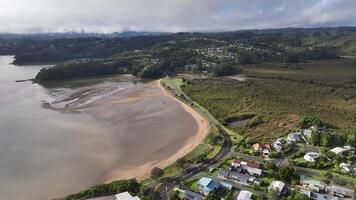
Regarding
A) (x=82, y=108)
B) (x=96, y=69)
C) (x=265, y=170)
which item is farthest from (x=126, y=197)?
(x=96, y=69)

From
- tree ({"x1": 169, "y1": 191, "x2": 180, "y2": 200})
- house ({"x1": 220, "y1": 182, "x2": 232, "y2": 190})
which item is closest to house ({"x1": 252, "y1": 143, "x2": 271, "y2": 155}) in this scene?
house ({"x1": 220, "y1": 182, "x2": 232, "y2": 190})

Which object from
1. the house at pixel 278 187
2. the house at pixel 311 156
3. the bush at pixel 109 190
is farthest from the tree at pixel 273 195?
the bush at pixel 109 190

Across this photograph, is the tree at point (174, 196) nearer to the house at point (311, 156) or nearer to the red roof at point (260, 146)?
the red roof at point (260, 146)

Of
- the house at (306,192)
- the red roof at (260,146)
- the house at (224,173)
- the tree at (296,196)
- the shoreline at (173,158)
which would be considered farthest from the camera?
the red roof at (260,146)

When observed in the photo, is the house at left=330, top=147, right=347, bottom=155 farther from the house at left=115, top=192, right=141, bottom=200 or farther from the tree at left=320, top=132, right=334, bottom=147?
the house at left=115, top=192, right=141, bottom=200

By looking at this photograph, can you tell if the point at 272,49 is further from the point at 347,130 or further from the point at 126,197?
the point at 126,197

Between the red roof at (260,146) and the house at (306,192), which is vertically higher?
the red roof at (260,146)

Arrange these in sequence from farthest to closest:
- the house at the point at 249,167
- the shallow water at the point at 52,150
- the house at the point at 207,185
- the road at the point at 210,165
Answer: the shallow water at the point at 52,150 → the house at the point at 249,167 → the road at the point at 210,165 → the house at the point at 207,185
